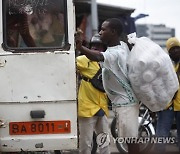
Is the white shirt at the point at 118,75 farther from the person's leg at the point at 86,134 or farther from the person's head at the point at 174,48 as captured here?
the person's head at the point at 174,48

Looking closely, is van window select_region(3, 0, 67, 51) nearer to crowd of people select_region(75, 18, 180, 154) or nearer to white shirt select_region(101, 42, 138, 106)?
crowd of people select_region(75, 18, 180, 154)

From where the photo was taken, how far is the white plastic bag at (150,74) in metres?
4.16

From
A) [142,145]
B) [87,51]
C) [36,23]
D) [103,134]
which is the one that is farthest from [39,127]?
A: [142,145]

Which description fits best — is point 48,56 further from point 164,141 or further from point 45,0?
point 164,141

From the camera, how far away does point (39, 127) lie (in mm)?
4102

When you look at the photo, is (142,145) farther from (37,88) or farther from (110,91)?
(37,88)

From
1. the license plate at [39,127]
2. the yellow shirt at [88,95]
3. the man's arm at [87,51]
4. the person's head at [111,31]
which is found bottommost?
the license plate at [39,127]

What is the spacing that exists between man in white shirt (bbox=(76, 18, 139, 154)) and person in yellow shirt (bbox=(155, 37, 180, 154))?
159 centimetres

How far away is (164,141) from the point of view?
612cm

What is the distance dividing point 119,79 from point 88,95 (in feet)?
3.51

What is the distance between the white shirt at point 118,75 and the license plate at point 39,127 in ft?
2.05

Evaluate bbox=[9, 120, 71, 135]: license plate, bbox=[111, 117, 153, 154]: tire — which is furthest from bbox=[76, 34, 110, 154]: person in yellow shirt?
bbox=[111, 117, 153, 154]: tire

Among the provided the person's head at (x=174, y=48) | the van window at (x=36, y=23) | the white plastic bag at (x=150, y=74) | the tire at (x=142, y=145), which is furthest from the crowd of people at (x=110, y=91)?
the tire at (x=142, y=145)

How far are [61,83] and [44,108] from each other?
11.3 inches
